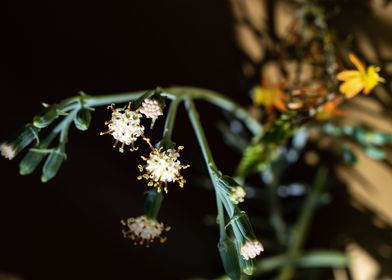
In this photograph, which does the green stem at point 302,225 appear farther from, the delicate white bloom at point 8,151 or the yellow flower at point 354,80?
the delicate white bloom at point 8,151

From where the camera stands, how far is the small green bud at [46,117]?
0.48 metres

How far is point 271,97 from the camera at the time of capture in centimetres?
64

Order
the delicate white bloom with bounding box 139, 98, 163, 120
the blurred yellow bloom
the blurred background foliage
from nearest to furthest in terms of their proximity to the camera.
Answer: the delicate white bloom with bounding box 139, 98, 163, 120 → the blurred yellow bloom → the blurred background foliage

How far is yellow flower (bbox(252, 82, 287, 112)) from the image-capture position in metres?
0.58

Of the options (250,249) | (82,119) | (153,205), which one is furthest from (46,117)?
(250,249)

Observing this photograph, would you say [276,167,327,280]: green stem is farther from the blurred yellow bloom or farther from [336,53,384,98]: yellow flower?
[336,53,384,98]: yellow flower

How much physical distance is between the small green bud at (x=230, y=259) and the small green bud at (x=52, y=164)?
0.64ft

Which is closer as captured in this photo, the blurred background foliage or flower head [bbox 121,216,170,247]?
flower head [bbox 121,216,170,247]

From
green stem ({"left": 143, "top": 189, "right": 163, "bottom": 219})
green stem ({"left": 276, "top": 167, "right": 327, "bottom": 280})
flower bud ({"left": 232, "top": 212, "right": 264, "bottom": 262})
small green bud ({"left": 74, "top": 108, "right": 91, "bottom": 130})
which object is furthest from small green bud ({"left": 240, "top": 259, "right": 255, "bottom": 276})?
green stem ({"left": 276, "top": 167, "right": 327, "bottom": 280})

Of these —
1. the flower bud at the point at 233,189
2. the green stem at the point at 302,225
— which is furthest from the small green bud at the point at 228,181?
the green stem at the point at 302,225

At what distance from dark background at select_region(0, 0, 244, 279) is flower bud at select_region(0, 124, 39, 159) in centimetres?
26

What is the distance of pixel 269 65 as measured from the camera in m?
0.75

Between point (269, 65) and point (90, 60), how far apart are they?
0.29m

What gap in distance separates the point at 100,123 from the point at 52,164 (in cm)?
27
